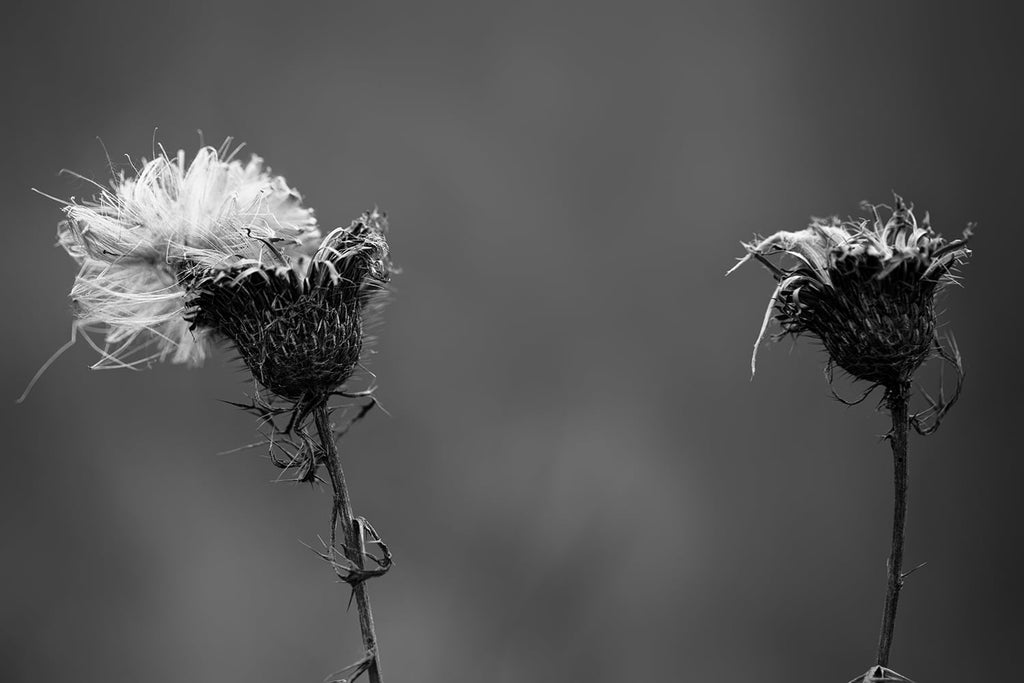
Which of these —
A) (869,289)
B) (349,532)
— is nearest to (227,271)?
(349,532)

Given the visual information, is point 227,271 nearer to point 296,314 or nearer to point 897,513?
point 296,314

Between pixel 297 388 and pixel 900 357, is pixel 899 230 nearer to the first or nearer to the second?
pixel 900 357

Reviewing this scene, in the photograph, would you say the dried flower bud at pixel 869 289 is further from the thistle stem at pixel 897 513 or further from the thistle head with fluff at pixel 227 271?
the thistle head with fluff at pixel 227 271

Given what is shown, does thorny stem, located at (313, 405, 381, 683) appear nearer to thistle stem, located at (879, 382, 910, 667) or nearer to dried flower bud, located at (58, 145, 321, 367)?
dried flower bud, located at (58, 145, 321, 367)

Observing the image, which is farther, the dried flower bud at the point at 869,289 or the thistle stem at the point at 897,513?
the dried flower bud at the point at 869,289

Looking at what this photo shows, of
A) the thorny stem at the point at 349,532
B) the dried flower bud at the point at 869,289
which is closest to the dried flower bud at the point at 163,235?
the thorny stem at the point at 349,532

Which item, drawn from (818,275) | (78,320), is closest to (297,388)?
(78,320)

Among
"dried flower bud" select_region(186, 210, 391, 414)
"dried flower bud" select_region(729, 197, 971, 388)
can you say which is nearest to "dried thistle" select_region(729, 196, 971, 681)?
"dried flower bud" select_region(729, 197, 971, 388)

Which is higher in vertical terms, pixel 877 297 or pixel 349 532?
pixel 877 297
